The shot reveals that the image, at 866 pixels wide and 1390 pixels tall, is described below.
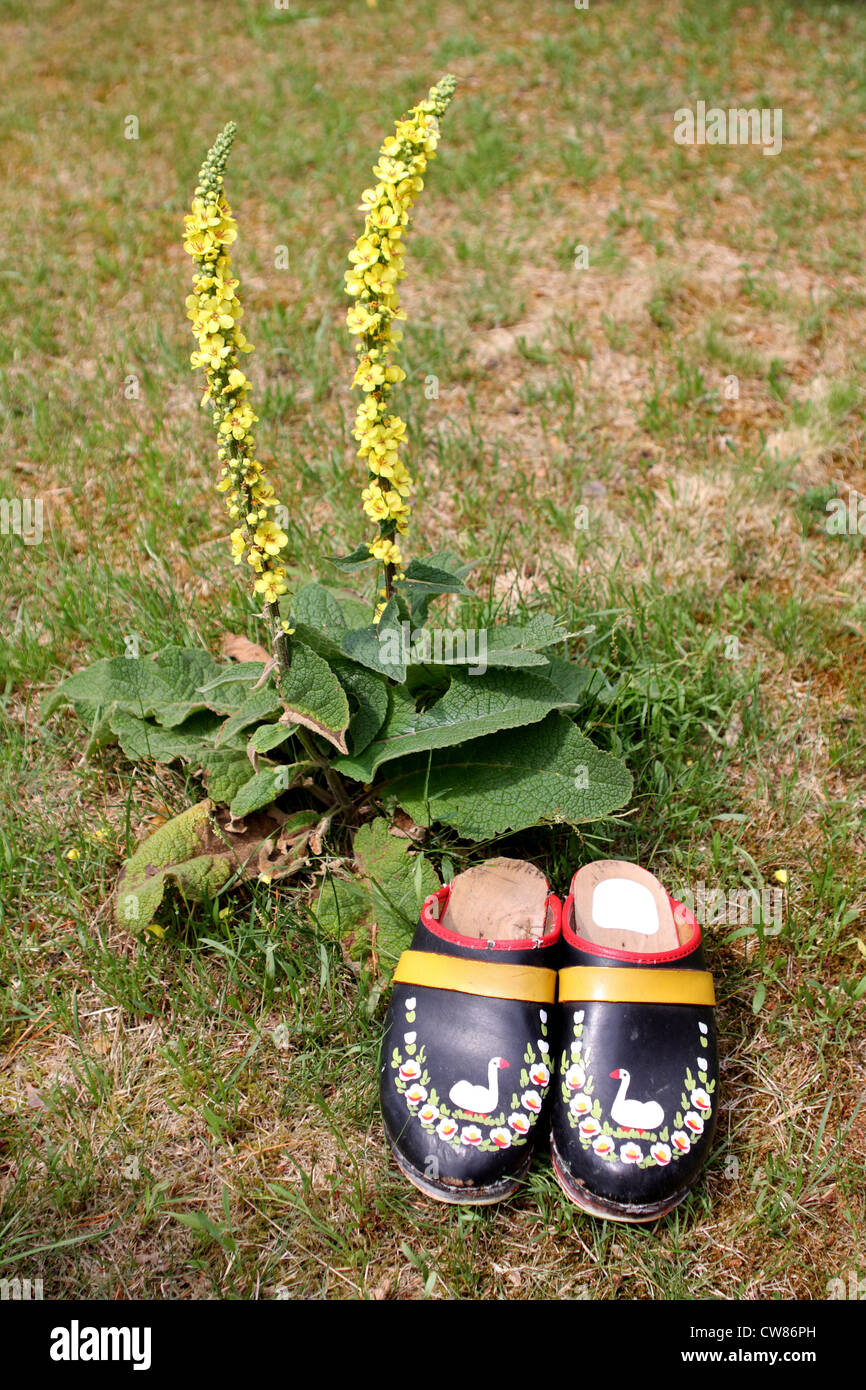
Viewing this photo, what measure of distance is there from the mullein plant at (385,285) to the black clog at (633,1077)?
88 cm

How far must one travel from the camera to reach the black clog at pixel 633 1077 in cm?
171

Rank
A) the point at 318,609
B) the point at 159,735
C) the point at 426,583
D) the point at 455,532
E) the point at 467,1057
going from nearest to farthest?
the point at 467,1057, the point at 426,583, the point at 318,609, the point at 159,735, the point at 455,532

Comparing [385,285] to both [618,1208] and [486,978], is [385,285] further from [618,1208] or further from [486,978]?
[618,1208]

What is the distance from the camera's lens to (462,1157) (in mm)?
1725

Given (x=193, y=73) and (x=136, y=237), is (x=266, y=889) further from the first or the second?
(x=193, y=73)

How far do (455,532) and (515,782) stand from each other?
1169 mm

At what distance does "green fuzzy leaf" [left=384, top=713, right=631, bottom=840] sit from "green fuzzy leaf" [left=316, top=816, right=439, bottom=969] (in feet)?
0.31

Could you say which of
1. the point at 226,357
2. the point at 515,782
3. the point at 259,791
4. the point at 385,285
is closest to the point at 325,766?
the point at 259,791

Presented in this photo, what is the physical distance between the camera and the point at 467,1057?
5.89 ft

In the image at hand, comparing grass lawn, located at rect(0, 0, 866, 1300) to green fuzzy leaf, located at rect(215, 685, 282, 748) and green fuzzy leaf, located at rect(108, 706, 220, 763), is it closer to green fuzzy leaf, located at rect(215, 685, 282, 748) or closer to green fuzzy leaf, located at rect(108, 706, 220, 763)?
green fuzzy leaf, located at rect(108, 706, 220, 763)

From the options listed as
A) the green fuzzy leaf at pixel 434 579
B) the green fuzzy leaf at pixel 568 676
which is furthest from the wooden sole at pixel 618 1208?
the green fuzzy leaf at pixel 434 579

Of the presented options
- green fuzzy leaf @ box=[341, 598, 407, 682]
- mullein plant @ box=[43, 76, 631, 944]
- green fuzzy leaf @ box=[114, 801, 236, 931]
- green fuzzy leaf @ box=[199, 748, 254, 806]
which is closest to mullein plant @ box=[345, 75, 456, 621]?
mullein plant @ box=[43, 76, 631, 944]

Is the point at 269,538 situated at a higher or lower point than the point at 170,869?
higher

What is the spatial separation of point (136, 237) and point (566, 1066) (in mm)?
4070
